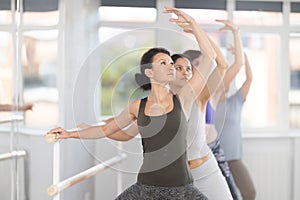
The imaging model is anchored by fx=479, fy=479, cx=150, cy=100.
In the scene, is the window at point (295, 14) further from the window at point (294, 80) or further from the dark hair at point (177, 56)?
the dark hair at point (177, 56)

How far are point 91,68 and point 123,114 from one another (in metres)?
0.33

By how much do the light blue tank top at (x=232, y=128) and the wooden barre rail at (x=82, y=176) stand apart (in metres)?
0.40

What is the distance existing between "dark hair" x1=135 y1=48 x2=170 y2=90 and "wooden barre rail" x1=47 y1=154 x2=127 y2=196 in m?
0.33

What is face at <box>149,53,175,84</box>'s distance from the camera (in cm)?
123

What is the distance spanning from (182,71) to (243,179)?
695mm

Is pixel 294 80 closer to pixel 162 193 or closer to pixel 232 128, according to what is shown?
pixel 232 128

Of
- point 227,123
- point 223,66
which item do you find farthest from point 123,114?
point 227,123

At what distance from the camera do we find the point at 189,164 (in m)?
1.34

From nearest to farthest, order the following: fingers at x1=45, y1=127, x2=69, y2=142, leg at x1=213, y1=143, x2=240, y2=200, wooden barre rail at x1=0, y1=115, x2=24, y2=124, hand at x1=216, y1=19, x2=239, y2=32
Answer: fingers at x1=45, y1=127, x2=69, y2=142, wooden barre rail at x1=0, y1=115, x2=24, y2=124, leg at x1=213, y1=143, x2=240, y2=200, hand at x1=216, y1=19, x2=239, y2=32

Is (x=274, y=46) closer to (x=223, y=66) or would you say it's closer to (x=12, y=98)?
(x=223, y=66)

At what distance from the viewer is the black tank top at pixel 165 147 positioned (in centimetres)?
121

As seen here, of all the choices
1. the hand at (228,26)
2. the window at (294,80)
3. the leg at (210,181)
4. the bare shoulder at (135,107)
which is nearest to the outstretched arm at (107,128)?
the bare shoulder at (135,107)

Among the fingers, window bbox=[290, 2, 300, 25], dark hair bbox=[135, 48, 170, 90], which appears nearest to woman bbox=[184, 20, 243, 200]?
window bbox=[290, 2, 300, 25]

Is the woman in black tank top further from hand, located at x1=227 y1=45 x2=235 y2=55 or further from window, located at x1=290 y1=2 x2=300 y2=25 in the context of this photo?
window, located at x1=290 y1=2 x2=300 y2=25
